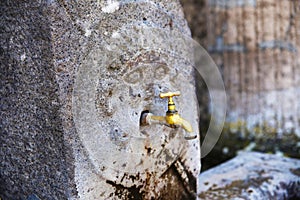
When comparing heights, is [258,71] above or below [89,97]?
above

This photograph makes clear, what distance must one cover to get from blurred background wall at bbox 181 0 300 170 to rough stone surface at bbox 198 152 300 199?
3.61ft

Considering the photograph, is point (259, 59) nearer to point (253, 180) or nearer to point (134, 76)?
point (253, 180)

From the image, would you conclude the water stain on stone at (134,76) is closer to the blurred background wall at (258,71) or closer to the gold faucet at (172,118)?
the gold faucet at (172,118)

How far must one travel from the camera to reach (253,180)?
204 cm

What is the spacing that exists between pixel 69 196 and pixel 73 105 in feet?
0.89

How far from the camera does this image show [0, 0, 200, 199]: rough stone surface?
1.25m

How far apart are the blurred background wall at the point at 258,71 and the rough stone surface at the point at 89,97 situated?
2056mm

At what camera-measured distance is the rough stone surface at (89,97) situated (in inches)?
49.1

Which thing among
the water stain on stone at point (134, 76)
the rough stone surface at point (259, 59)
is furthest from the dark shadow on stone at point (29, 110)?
the rough stone surface at point (259, 59)

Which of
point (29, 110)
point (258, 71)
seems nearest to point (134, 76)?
point (29, 110)

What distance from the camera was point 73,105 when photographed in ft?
4.10

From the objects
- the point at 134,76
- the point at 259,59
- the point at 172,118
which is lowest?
the point at 172,118

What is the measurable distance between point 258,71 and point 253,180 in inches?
70.9

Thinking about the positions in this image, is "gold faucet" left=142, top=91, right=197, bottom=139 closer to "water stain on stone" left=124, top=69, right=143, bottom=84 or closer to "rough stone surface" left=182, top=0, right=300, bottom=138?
"water stain on stone" left=124, top=69, right=143, bottom=84
